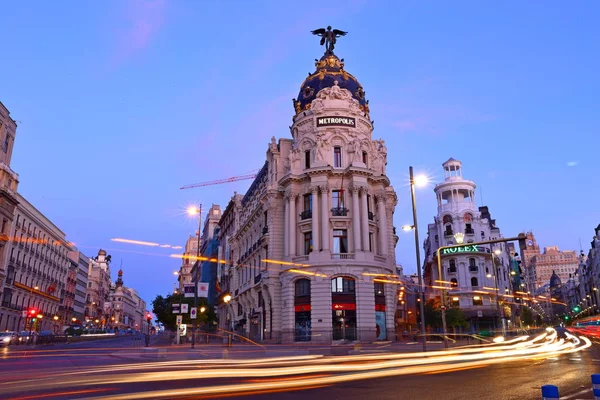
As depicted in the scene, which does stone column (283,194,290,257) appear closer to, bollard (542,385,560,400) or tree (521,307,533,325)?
bollard (542,385,560,400)

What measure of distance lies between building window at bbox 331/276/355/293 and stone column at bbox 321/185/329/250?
3.27 metres

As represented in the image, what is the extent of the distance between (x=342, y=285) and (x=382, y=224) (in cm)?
828

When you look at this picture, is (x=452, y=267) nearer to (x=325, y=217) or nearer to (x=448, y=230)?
(x=448, y=230)

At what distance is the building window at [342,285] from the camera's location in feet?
149

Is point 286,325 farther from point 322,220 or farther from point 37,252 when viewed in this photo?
point 37,252

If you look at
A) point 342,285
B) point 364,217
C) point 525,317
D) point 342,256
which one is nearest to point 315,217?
point 342,256

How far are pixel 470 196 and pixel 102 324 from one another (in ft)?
424

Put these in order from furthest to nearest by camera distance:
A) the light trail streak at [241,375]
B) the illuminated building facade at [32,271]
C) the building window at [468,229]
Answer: the building window at [468,229], the illuminated building facade at [32,271], the light trail streak at [241,375]

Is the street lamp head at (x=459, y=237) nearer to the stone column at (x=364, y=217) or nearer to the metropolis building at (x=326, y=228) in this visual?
the metropolis building at (x=326, y=228)

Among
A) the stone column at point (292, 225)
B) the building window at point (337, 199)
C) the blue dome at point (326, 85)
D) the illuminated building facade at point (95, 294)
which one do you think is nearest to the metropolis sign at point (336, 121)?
the blue dome at point (326, 85)

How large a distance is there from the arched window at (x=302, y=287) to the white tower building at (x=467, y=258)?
36.6 meters

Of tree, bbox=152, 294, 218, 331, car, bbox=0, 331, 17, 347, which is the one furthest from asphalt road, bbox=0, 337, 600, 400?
tree, bbox=152, 294, 218, 331

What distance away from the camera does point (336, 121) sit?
49.8m

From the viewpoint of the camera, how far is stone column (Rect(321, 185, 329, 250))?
152 ft
